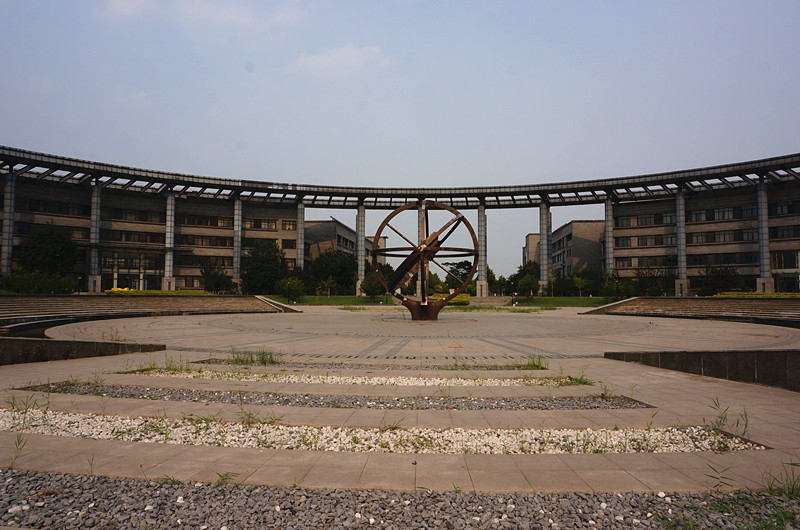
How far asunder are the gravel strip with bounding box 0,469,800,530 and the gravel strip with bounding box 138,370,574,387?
558 cm

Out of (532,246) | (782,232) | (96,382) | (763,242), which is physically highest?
(532,246)

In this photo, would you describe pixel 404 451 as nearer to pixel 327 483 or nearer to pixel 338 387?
pixel 327 483

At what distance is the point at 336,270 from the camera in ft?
283

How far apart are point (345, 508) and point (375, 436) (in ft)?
7.14

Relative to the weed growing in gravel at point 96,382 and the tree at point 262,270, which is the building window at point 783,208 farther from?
the weed growing in gravel at point 96,382

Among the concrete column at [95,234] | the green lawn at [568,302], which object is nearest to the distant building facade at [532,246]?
the green lawn at [568,302]

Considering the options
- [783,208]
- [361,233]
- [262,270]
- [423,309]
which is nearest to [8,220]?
[262,270]

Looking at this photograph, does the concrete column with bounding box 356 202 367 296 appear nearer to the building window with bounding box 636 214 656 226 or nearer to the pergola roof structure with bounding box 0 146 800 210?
the pergola roof structure with bounding box 0 146 800 210

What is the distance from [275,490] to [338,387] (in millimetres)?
5061

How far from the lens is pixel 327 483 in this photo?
4.34 meters

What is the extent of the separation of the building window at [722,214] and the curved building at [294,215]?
19 centimetres

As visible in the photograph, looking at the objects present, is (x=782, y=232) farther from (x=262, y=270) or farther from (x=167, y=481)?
(x=167, y=481)

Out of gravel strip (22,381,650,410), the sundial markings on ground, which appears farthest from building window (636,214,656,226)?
gravel strip (22,381,650,410)

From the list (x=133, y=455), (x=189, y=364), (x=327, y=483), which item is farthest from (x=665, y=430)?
(x=189, y=364)
